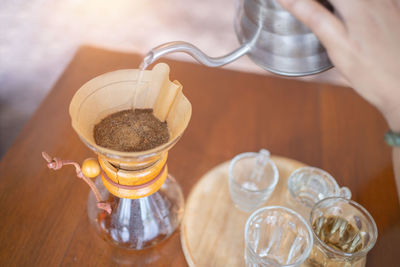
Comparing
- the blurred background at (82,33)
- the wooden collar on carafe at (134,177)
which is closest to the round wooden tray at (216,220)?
the wooden collar on carafe at (134,177)

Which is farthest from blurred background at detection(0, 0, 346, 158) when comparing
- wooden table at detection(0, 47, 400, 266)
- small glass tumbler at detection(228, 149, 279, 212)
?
small glass tumbler at detection(228, 149, 279, 212)

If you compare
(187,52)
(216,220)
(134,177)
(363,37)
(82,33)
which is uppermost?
(363,37)

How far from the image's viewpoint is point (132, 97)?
55 cm

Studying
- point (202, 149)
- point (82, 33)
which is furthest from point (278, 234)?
point (82, 33)

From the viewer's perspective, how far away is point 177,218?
65cm

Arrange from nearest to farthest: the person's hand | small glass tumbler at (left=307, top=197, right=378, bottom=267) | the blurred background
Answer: the person's hand, small glass tumbler at (left=307, top=197, right=378, bottom=267), the blurred background

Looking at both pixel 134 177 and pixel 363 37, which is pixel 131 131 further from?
pixel 363 37

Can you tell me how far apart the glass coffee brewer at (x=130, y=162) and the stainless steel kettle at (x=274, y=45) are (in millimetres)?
55

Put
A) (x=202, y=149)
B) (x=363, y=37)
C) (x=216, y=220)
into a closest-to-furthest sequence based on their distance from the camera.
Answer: (x=363, y=37)
(x=216, y=220)
(x=202, y=149)

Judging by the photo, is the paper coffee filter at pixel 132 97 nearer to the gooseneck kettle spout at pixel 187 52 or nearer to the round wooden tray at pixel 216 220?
the gooseneck kettle spout at pixel 187 52

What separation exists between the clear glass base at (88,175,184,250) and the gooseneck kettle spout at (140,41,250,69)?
0.76ft

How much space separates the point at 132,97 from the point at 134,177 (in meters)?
0.12

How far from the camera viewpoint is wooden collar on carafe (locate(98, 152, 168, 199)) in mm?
524

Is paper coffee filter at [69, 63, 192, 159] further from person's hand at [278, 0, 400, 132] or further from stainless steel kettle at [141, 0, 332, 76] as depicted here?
person's hand at [278, 0, 400, 132]
